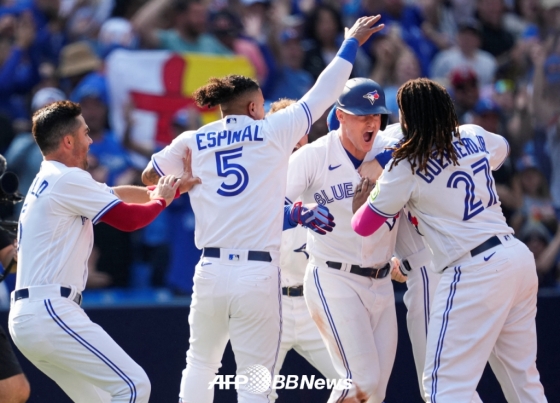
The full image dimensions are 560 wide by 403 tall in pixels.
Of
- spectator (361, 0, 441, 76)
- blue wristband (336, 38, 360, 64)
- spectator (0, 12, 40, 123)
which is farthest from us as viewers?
spectator (361, 0, 441, 76)

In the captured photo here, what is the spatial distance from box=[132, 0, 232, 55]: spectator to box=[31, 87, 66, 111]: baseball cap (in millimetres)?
1079

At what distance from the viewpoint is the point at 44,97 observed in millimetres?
7594

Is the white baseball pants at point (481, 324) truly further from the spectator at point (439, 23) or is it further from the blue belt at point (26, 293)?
the spectator at point (439, 23)

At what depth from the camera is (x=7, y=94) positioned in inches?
312

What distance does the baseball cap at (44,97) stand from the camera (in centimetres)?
757

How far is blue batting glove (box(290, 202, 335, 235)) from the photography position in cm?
448

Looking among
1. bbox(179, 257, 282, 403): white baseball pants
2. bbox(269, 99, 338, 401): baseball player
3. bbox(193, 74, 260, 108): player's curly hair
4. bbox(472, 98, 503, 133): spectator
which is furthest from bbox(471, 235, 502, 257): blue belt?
bbox(472, 98, 503, 133): spectator

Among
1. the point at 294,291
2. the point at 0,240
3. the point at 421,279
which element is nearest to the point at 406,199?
the point at 421,279

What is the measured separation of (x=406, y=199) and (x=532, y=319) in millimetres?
922

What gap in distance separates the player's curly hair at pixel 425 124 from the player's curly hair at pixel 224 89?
909 mm

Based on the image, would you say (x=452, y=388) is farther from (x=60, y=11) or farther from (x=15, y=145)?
(x=60, y=11)

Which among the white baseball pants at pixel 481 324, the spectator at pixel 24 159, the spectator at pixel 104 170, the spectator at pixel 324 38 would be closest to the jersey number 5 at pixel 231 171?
the white baseball pants at pixel 481 324

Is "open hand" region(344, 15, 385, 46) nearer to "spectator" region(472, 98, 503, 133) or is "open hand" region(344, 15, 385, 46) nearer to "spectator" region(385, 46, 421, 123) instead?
"spectator" region(385, 46, 421, 123)

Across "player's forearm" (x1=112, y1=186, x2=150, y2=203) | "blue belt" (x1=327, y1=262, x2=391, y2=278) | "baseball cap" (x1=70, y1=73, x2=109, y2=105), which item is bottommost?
"blue belt" (x1=327, y1=262, x2=391, y2=278)
